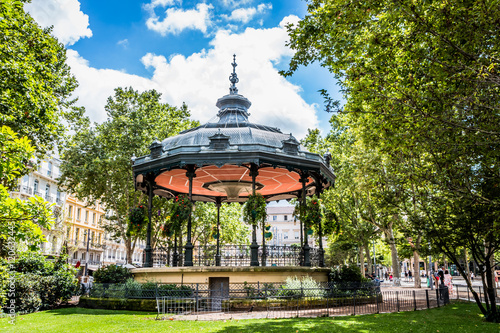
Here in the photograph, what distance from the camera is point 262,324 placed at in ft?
35.3

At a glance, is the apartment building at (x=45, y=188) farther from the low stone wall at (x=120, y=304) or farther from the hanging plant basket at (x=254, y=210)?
the hanging plant basket at (x=254, y=210)

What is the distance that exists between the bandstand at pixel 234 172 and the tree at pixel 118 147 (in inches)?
247

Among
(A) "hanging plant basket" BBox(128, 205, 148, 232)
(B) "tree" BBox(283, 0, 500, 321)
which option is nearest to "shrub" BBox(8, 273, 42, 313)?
(A) "hanging plant basket" BBox(128, 205, 148, 232)

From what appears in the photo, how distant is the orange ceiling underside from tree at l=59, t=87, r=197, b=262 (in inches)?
234

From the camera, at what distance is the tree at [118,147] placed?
27.6 metres

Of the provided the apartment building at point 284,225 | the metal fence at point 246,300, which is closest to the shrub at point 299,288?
the metal fence at point 246,300

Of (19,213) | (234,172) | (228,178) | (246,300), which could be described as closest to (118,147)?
(228,178)

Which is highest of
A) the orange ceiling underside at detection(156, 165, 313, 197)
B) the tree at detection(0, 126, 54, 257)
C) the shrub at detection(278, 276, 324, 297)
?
the orange ceiling underside at detection(156, 165, 313, 197)

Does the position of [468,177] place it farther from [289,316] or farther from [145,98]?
[145,98]

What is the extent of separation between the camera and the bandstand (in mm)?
15836

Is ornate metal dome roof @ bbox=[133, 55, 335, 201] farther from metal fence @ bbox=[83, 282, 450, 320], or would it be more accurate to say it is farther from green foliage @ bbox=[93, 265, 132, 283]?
metal fence @ bbox=[83, 282, 450, 320]

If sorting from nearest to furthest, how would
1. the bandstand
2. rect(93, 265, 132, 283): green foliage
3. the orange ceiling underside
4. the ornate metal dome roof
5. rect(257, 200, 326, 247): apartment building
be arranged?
the bandstand < the ornate metal dome roof < rect(93, 265, 132, 283): green foliage < the orange ceiling underside < rect(257, 200, 326, 247): apartment building

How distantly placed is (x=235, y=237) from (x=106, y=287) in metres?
25.7

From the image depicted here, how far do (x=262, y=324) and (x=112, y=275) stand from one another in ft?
→ 30.8
